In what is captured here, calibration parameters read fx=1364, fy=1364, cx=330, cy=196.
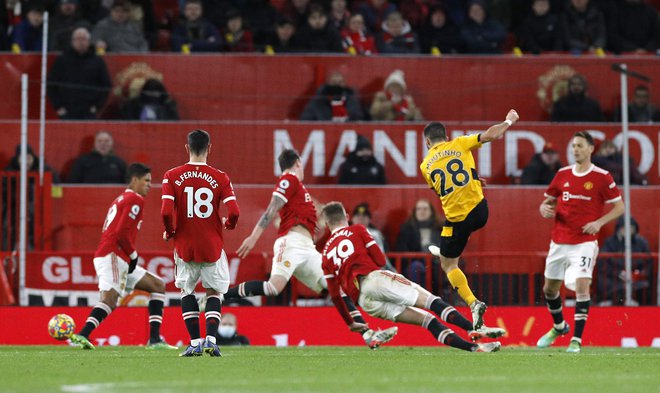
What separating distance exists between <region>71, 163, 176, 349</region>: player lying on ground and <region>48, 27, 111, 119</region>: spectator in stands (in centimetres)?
635

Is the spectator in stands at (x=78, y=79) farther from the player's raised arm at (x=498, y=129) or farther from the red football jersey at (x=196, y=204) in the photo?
the player's raised arm at (x=498, y=129)

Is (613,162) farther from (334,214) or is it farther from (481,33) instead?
(334,214)

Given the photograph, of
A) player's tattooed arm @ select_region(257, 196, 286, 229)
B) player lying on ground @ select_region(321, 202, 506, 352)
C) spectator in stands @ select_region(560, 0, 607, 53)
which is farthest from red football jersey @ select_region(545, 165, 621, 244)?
spectator in stands @ select_region(560, 0, 607, 53)

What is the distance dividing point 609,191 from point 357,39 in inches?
341

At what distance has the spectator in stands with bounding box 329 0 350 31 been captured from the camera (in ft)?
74.6

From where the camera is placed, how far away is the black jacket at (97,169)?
19.8 metres

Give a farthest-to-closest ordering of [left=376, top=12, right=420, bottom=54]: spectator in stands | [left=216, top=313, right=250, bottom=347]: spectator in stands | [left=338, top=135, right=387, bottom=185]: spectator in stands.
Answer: [left=376, top=12, right=420, bottom=54]: spectator in stands
[left=338, top=135, right=387, bottom=185]: spectator in stands
[left=216, top=313, right=250, bottom=347]: spectator in stands

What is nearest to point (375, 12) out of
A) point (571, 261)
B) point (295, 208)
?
point (295, 208)

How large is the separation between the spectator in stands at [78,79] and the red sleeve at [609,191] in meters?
9.03

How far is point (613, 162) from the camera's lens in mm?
19844

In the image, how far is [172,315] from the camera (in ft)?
56.7

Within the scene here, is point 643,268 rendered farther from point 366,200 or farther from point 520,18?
point 520,18

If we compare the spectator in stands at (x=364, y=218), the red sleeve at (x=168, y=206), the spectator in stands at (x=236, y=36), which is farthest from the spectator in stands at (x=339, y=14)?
the red sleeve at (x=168, y=206)

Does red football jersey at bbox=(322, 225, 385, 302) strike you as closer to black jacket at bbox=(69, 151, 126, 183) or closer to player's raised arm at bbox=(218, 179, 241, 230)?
player's raised arm at bbox=(218, 179, 241, 230)
